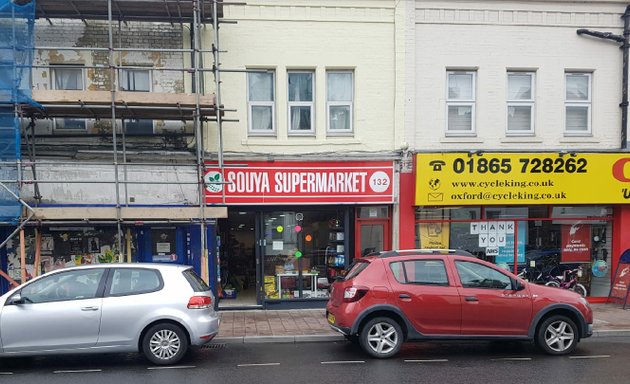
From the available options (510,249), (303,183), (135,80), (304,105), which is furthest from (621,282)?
(135,80)

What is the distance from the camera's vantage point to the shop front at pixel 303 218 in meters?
11.2

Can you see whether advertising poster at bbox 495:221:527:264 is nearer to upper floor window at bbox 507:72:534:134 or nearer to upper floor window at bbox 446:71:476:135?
upper floor window at bbox 507:72:534:134

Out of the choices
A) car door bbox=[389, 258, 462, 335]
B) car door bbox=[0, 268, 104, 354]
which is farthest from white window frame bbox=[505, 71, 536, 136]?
car door bbox=[0, 268, 104, 354]

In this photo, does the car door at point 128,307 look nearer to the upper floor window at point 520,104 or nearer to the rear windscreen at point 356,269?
the rear windscreen at point 356,269

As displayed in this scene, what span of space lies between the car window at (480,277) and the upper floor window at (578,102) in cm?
629

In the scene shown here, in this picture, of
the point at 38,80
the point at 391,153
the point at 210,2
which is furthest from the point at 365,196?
the point at 38,80

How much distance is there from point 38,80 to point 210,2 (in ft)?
14.1

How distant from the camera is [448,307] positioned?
24.4ft

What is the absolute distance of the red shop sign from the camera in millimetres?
11078

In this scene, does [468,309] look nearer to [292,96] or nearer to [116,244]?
[292,96]

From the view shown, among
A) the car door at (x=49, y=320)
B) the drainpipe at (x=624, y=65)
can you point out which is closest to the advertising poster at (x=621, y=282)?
the drainpipe at (x=624, y=65)

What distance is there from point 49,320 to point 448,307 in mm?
5748

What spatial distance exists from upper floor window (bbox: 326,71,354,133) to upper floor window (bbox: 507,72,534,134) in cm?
395

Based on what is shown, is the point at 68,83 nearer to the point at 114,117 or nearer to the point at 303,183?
the point at 114,117
